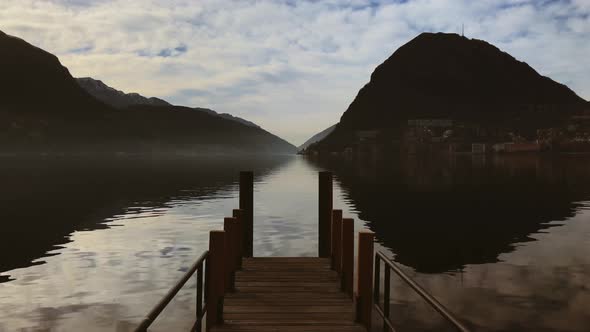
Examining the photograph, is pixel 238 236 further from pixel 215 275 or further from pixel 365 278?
pixel 365 278

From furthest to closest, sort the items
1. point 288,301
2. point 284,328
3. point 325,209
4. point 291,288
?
point 325,209 → point 291,288 → point 288,301 → point 284,328

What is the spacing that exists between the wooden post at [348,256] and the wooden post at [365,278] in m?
1.65

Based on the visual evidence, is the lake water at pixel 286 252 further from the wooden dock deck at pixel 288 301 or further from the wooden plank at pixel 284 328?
the wooden plank at pixel 284 328

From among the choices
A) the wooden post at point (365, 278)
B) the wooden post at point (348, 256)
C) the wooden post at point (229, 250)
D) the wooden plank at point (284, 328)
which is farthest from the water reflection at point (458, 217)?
the wooden plank at point (284, 328)

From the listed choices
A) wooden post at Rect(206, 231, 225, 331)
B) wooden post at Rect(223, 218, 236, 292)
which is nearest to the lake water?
wooden post at Rect(223, 218, 236, 292)

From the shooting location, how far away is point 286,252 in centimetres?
2653

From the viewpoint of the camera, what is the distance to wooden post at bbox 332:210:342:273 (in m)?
11.8

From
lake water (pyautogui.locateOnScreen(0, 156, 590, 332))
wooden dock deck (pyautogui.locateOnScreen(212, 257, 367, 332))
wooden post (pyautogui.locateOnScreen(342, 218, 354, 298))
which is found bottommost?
lake water (pyautogui.locateOnScreen(0, 156, 590, 332))

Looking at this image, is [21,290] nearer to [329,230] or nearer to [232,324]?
[329,230]

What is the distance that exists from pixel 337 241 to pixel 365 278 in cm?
351

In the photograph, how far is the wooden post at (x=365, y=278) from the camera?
8141mm

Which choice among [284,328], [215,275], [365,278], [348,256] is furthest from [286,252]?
[215,275]

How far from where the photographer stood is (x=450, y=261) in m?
25.1

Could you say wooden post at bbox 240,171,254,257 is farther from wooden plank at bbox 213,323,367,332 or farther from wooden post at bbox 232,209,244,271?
wooden plank at bbox 213,323,367,332
